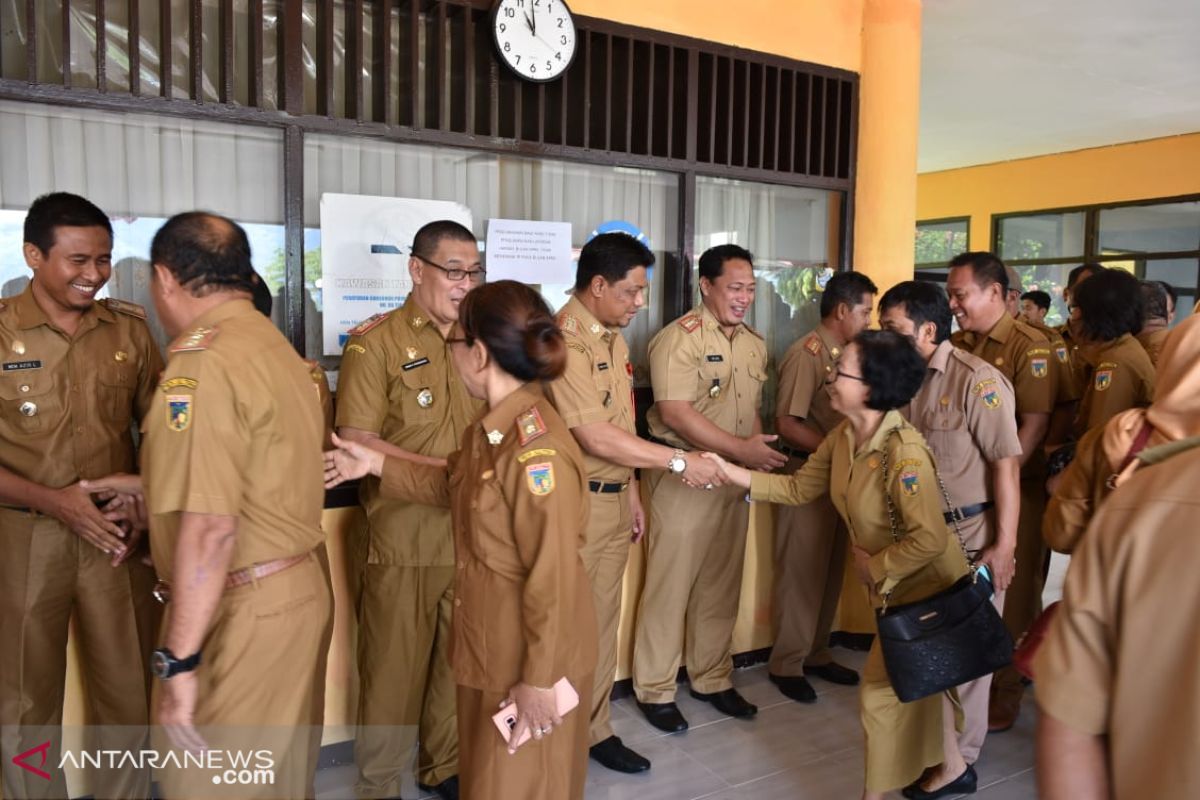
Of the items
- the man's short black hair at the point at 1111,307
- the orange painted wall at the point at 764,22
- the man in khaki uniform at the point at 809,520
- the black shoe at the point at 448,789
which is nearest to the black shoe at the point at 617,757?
the black shoe at the point at 448,789

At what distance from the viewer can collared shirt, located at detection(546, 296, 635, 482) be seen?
2.96 metres

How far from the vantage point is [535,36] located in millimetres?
3430

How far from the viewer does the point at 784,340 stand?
4441mm

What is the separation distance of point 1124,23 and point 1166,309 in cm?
210

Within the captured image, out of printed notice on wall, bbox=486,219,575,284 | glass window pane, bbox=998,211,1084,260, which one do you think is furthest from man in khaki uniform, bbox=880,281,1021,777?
glass window pane, bbox=998,211,1084,260

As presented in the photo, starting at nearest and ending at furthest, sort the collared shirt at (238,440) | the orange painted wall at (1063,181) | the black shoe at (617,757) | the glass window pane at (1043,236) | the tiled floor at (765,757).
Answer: the collared shirt at (238,440) < the tiled floor at (765,757) < the black shoe at (617,757) < the orange painted wall at (1063,181) < the glass window pane at (1043,236)

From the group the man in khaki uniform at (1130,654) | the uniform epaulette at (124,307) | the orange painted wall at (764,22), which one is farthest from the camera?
the orange painted wall at (764,22)

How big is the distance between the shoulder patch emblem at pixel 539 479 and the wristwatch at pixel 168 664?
74 centimetres

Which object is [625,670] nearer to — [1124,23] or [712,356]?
[712,356]

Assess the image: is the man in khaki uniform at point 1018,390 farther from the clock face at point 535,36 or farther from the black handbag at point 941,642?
the clock face at point 535,36

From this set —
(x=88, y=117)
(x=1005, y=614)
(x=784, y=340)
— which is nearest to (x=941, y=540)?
(x=1005, y=614)

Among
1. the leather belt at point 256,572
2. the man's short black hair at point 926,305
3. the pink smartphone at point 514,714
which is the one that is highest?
the man's short black hair at point 926,305

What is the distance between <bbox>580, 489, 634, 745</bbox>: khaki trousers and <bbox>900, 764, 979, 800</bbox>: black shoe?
1.03 metres

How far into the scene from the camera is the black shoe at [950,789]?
2887 millimetres
